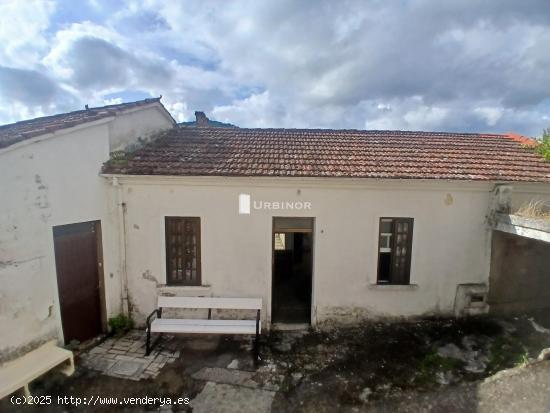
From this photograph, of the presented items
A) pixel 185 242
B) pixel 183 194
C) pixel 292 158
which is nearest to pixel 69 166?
pixel 183 194

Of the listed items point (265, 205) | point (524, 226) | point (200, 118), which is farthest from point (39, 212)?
point (524, 226)

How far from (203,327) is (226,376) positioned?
1.11 metres

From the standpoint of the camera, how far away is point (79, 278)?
631 centimetres

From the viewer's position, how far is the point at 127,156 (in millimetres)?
7414

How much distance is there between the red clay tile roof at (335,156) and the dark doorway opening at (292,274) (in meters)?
1.35

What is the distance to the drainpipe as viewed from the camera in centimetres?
692

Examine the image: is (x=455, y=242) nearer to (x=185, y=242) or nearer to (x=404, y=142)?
(x=404, y=142)

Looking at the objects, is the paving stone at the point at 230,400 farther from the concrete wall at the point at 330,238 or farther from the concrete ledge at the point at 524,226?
the concrete ledge at the point at 524,226

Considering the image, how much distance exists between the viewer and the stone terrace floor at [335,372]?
491cm

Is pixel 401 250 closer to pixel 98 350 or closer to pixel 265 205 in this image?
pixel 265 205

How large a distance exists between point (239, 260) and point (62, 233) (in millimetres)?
3621

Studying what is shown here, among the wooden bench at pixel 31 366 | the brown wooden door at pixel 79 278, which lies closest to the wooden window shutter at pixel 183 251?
the brown wooden door at pixel 79 278

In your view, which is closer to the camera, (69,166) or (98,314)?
(69,166)

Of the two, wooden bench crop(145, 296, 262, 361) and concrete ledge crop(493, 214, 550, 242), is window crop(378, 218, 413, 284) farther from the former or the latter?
wooden bench crop(145, 296, 262, 361)
